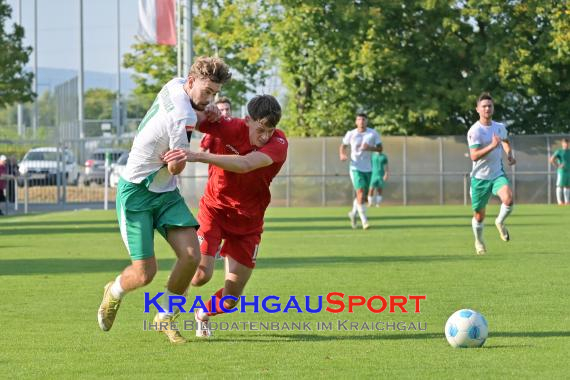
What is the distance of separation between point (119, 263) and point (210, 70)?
9405 millimetres

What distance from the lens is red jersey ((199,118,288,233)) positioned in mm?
10016

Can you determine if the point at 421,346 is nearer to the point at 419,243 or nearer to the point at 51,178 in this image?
the point at 419,243

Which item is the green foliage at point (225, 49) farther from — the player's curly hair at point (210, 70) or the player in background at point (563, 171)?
the player's curly hair at point (210, 70)

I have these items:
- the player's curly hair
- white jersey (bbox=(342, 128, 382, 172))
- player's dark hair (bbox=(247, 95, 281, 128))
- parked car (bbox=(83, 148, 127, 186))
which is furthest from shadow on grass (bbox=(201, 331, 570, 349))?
parked car (bbox=(83, 148, 127, 186))

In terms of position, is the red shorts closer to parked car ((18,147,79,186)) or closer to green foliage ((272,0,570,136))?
parked car ((18,147,79,186))

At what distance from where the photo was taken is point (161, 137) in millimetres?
9352

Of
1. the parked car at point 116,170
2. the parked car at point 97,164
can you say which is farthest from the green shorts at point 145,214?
the parked car at point 97,164

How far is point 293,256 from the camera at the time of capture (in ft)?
62.5

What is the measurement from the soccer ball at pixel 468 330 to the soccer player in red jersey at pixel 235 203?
1786mm

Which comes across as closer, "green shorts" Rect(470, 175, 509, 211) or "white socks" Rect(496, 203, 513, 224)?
"green shorts" Rect(470, 175, 509, 211)

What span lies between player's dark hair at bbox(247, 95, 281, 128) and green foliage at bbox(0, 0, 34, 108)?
38.6 m

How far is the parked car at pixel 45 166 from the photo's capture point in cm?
4619

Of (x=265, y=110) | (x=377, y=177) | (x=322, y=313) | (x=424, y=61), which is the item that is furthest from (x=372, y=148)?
(x=424, y=61)

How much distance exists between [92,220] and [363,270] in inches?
692
